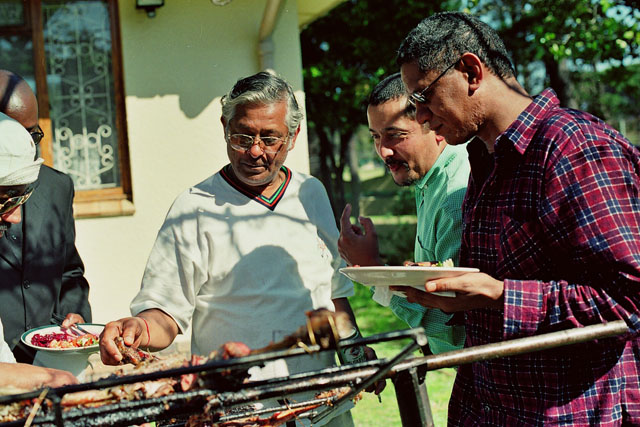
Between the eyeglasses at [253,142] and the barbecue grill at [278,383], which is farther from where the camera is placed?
the eyeglasses at [253,142]

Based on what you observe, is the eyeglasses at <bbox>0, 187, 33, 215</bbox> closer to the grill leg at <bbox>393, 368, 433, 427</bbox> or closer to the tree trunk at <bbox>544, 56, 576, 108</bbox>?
the grill leg at <bbox>393, 368, 433, 427</bbox>

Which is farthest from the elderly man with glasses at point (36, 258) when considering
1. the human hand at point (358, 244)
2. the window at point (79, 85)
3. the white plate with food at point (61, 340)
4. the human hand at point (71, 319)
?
the window at point (79, 85)

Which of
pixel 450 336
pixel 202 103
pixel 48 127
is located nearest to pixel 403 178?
pixel 450 336

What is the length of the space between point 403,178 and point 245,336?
103cm

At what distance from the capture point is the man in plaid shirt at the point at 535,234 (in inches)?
72.3

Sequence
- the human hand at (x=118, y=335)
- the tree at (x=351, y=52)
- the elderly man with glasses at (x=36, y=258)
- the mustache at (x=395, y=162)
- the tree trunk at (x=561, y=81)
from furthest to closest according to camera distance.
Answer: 1. the tree trunk at (x=561, y=81)
2. the tree at (x=351, y=52)
3. the elderly man with glasses at (x=36, y=258)
4. the mustache at (x=395, y=162)
5. the human hand at (x=118, y=335)

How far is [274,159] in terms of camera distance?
9.31 ft

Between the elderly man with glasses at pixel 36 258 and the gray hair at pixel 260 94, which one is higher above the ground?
the gray hair at pixel 260 94

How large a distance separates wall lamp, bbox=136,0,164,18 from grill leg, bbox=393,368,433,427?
5364 millimetres

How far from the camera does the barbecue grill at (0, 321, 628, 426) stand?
1.52 meters

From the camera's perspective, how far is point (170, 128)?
6.71 meters

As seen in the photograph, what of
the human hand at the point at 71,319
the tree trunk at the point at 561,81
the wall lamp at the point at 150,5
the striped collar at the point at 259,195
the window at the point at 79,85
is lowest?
the human hand at the point at 71,319

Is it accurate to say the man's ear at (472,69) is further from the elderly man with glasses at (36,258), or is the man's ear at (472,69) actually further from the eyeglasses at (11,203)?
the elderly man with glasses at (36,258)

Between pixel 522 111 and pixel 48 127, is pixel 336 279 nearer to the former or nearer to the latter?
pixel 522 111
